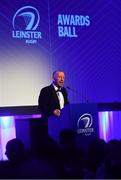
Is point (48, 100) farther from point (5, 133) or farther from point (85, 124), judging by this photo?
point (85, 124)

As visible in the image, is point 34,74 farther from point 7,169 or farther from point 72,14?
point 7,169

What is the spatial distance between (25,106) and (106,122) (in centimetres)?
135

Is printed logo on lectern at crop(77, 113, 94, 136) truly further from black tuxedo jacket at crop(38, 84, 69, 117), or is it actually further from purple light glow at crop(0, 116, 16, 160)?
purple light glow at crop(0, 116, 16, 160)

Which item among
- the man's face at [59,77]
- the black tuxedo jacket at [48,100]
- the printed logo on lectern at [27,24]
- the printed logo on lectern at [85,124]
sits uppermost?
the printed logo on lectern at [27,24]

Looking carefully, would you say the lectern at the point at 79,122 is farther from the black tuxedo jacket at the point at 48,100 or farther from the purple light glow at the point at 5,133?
the purple light glow at the point at 5,133

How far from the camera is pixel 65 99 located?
5426 millimetres

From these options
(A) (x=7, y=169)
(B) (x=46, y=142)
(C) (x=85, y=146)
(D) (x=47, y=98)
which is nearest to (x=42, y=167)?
(A) (x=7, y=169)

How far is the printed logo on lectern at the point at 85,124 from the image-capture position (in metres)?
3.92

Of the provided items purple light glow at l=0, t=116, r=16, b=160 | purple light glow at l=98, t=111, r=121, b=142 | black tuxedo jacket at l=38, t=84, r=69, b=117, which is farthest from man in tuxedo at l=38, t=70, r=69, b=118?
purple light glow at l=98, t=111, r=121, b=142

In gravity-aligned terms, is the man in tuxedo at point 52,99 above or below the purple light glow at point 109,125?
above

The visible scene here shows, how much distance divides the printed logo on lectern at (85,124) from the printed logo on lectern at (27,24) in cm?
335

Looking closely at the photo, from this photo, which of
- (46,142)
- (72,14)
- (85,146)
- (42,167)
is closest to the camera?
(42,167)

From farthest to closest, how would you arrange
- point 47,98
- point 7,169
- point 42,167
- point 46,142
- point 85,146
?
point 47,98
point 85,146
point 46,142
point 7,169
point 42,167

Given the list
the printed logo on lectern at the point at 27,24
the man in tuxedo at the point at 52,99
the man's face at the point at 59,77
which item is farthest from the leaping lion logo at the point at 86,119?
the printed logo on lectern at the point at 27,24
